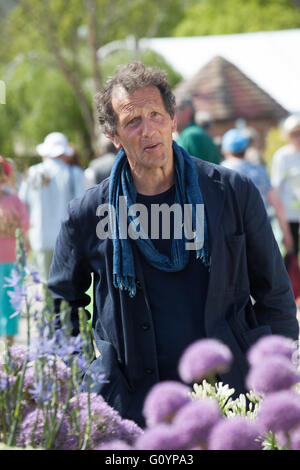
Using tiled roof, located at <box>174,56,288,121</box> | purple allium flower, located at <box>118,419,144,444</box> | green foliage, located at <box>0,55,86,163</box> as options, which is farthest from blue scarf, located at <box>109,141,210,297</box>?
green foliage, located at <box>0,55,86,163</box>

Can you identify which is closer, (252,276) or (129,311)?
(129,311)

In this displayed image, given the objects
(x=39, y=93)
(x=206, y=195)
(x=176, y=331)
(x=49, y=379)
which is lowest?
(x=49, y=379)

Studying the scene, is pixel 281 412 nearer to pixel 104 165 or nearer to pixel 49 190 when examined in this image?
pixel 104 165

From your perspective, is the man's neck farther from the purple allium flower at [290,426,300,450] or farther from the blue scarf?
the purple allium flower at [290,426,300,450]

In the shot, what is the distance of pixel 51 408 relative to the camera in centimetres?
162

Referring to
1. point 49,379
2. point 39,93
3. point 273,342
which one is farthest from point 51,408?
point 39,93

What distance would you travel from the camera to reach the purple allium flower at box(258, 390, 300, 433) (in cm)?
120

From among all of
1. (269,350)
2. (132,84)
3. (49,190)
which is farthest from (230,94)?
(269,350)

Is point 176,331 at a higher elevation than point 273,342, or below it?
higher

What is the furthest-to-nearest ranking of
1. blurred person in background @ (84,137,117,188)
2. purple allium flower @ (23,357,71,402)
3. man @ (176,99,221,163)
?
blurred person in background @ (84,137,117,188) → man @ (176,99,221,163) → purple allium flower @ (23,357,71,402)

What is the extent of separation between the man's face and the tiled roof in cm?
2887
